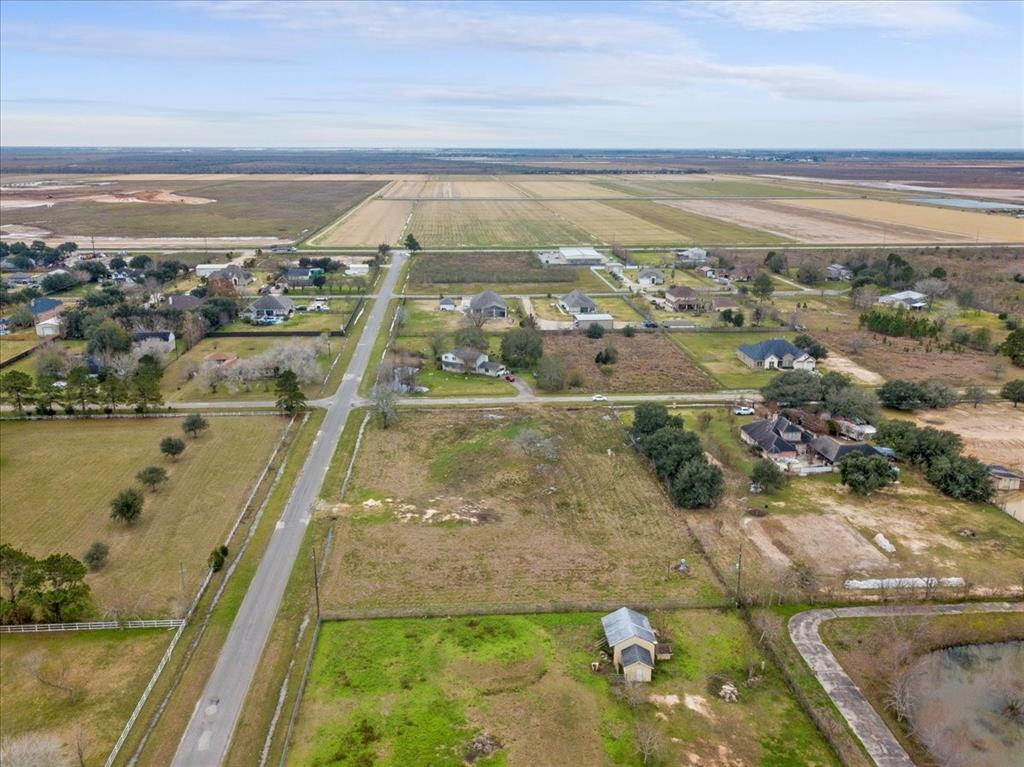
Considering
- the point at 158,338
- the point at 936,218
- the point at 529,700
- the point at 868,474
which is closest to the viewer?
the point at 529,700

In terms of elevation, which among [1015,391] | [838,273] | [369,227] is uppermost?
[369,227]

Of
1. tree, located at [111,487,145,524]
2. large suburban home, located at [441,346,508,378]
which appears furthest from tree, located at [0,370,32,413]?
large suburban home, located at [441,346,508,378]

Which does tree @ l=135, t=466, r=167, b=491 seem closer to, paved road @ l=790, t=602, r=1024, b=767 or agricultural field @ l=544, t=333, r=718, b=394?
agricultural field @ l=544, t=333, r=718, b=394

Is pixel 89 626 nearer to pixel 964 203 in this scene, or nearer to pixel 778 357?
pixel 778 357

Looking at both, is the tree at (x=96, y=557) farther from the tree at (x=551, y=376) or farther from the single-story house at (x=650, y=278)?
the single-story house at (x=650, y=278)

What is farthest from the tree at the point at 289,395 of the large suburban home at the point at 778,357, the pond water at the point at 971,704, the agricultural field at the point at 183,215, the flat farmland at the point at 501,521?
the agricultural field at the point at 183,215

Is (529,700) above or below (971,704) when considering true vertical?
above

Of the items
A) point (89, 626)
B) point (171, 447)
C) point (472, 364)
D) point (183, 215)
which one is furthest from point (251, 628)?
point (183, 215)

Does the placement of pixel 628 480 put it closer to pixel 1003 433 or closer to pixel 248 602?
pixel 248 602
